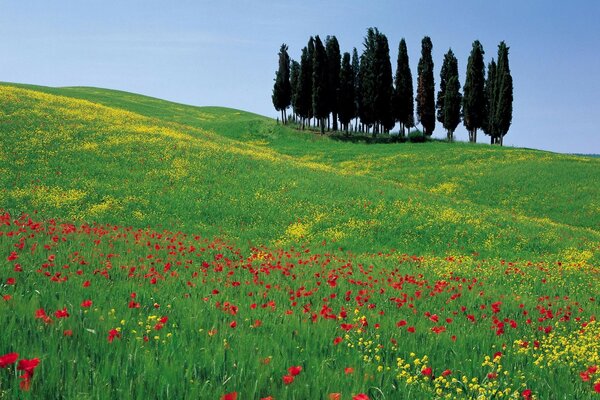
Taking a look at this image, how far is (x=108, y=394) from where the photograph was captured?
9.20ft

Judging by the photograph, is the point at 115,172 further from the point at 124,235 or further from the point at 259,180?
the point at 124,235

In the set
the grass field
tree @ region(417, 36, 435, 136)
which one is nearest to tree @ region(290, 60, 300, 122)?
tree @ region(417, 36, 435, 136)

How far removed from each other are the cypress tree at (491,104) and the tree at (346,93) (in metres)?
19.4

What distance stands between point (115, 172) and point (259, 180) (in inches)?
312

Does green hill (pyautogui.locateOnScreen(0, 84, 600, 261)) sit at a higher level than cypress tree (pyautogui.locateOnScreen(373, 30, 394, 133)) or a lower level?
lower

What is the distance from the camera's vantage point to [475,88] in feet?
211

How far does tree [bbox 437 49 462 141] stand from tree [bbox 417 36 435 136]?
1925 millimetres

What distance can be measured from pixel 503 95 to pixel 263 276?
196 feet

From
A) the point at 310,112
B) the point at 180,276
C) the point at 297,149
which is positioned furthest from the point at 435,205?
the point at 310,112

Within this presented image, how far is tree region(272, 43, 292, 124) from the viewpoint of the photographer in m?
77.5

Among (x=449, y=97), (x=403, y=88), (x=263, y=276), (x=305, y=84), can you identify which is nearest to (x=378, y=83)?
(x=403, y=88)

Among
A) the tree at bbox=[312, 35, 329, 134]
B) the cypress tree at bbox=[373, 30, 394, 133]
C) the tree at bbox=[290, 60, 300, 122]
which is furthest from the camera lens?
the tree at bbox=[290, 60, 300, 122]

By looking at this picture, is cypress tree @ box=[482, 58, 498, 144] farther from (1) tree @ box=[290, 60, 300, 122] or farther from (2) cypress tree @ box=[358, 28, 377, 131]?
(1) tree @ box=[290, 60, 300, 122]

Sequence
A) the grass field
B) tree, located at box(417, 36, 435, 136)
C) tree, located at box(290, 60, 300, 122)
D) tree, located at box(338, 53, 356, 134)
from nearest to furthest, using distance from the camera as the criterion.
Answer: the grass field, tree, located at box(417, 36, 435, 136), tree, located at box(338, 53, 356, 134), tree, located at box(290, 60, 300, 122)
